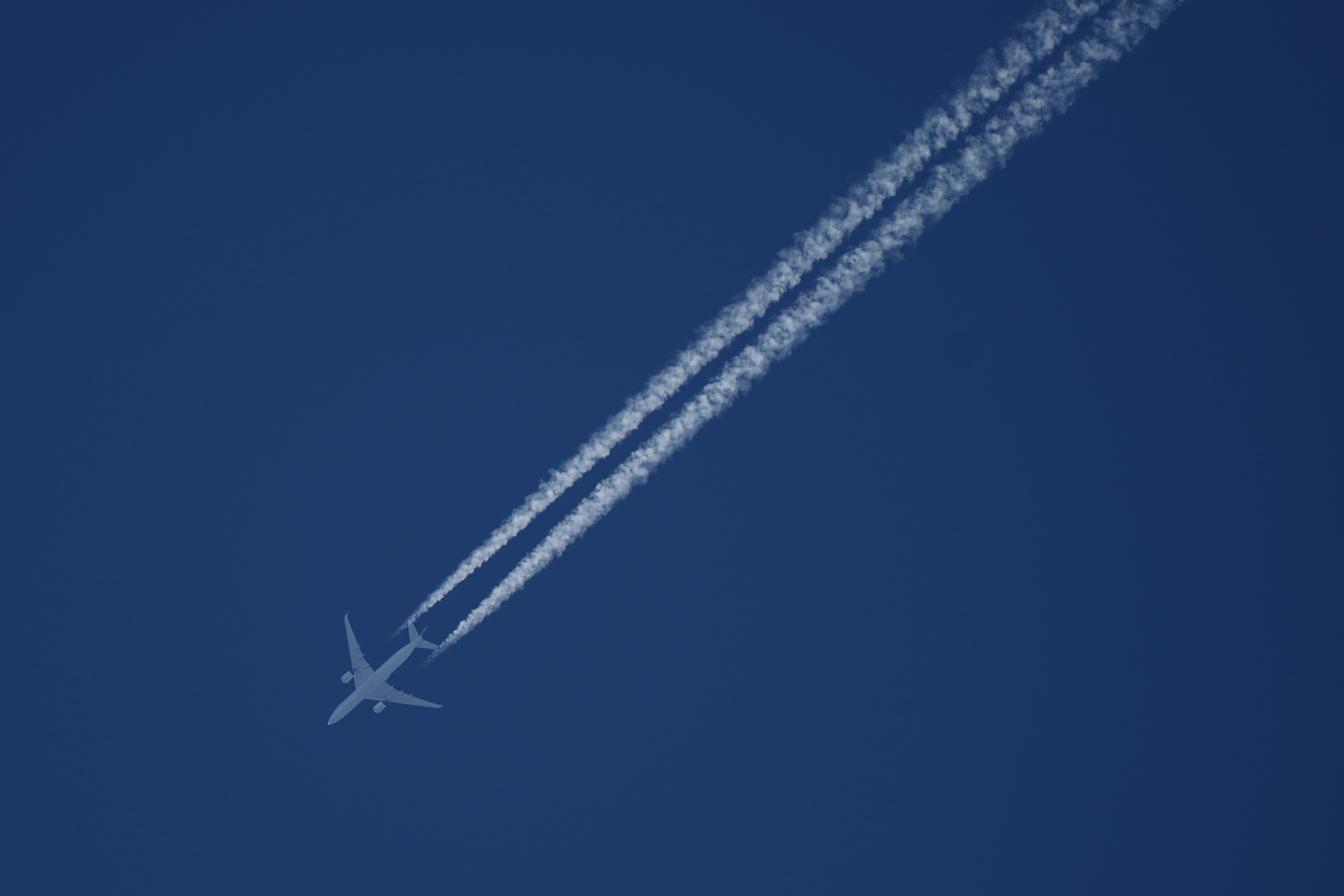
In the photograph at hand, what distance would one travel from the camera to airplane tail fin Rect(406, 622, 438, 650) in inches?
1281

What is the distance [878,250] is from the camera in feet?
88.1

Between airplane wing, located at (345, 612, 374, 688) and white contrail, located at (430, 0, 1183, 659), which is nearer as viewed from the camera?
white contrail, located at (430, 0, 1183, 659)

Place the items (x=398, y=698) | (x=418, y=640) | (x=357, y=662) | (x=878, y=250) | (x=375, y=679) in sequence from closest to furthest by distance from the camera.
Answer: (x=878, y=250)
(x=375, y=679)
(x=418, y=640)
(x=357, y=662)
(x=398, y=698)

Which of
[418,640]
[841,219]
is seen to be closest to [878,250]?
[841,219]

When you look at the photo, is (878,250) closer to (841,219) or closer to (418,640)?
(841,219)

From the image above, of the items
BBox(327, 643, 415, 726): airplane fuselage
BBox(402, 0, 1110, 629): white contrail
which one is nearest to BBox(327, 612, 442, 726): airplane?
BBox(327, 643, 415, 726): airplane fuselage

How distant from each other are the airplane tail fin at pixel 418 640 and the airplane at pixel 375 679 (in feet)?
0.04

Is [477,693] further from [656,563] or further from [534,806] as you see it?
[656,563]

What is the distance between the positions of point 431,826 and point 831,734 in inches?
565

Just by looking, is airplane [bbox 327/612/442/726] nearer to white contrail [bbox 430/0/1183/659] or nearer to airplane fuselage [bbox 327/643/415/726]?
airplane fuselage [bbox 327/643/415/726]

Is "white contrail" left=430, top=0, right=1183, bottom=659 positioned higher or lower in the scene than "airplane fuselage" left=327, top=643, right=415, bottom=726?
higher

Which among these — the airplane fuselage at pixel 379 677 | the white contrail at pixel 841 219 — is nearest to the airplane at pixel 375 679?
the airplane fuselage at pixel 379 677

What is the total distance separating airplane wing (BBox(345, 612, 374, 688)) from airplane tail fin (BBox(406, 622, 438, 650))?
1828 mm

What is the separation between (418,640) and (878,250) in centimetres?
1915
